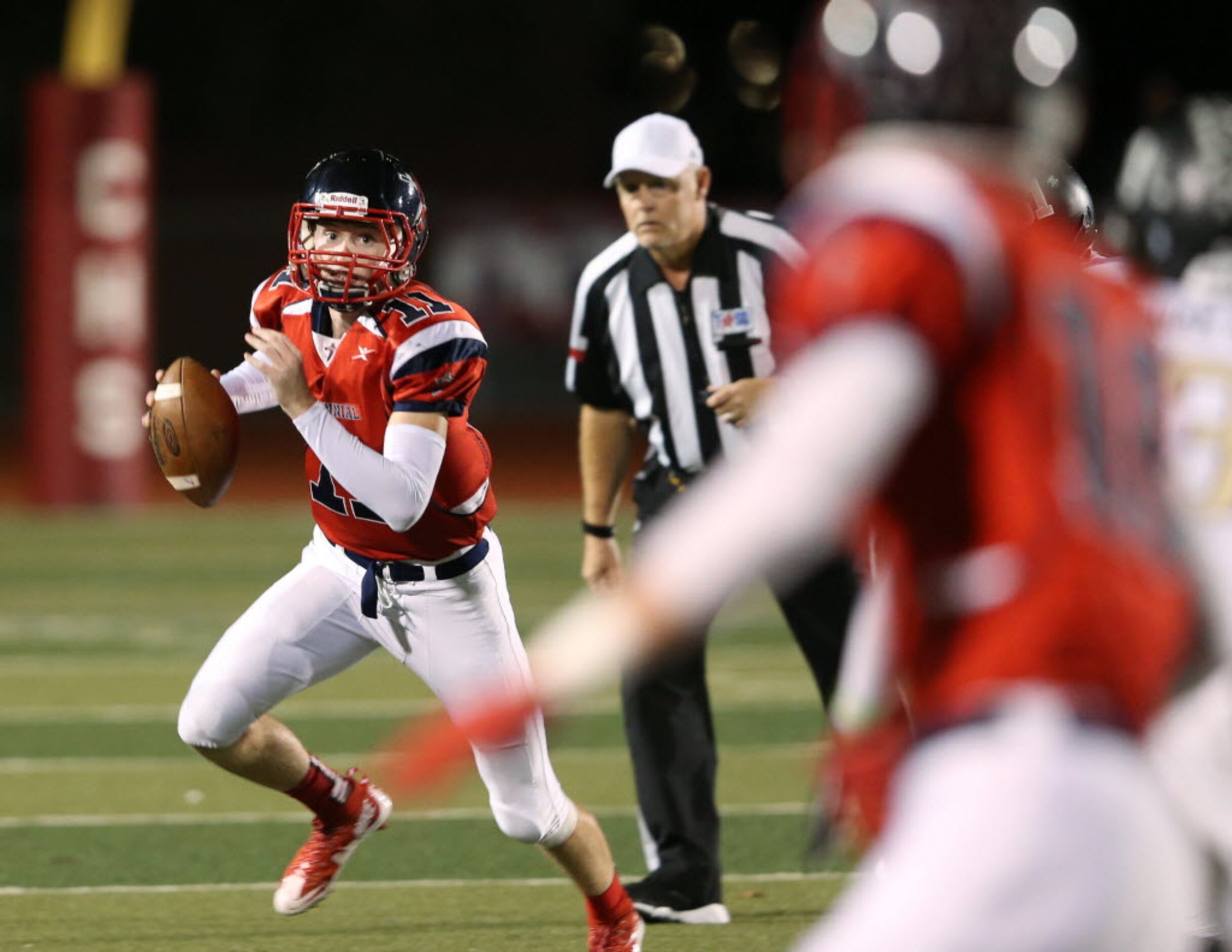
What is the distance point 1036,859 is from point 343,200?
2.43m

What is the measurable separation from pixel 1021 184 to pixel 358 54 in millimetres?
23418

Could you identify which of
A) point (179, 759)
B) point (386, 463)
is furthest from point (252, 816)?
point (386, 463)

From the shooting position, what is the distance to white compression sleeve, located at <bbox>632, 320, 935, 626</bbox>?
1783 mm

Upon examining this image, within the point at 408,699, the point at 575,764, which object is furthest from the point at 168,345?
the point at 575,764

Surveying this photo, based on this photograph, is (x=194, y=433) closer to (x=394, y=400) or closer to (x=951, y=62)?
(x=394, y=400)

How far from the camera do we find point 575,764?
634 centimetres

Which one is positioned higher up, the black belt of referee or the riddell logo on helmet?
the riddell logo on helmet

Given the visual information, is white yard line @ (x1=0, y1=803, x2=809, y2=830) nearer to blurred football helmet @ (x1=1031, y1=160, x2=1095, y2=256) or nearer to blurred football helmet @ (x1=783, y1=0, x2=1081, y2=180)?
blurred football helmet @ (x1=1031, y1=160, x2=1095, y2=256)

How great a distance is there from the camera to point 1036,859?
1835 millimetres

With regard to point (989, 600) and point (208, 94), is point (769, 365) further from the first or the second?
point (208, 94)

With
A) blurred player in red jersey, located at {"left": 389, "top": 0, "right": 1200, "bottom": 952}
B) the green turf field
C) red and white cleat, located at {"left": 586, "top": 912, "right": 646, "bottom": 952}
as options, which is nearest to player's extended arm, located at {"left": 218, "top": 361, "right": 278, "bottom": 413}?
the green turf field

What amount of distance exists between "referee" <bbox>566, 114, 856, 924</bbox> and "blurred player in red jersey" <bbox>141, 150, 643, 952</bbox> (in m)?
0.56

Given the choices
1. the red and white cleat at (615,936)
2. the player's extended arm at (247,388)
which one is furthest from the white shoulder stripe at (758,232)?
the red and white cleat at (615,936)

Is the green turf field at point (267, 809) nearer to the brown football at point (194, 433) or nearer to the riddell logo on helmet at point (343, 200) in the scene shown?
the brown football at point (194, 433)
